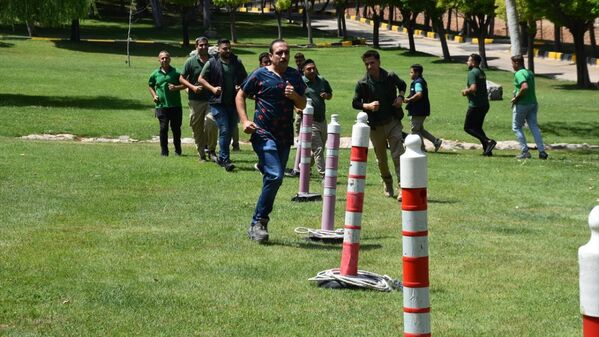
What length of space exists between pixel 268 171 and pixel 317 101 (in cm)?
666

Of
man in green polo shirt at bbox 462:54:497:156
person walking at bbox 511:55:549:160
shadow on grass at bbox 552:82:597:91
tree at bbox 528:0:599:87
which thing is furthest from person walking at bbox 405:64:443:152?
shadow on grass at bbox 552:82:597:91

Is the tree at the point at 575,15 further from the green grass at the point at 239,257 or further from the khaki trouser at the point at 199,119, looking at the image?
the green grass at the point at 239,257

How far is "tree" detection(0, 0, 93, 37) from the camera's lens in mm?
A: 37219

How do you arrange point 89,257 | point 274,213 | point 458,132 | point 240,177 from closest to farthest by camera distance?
point 89,257, point 274,213, point 240,177, point 458,132

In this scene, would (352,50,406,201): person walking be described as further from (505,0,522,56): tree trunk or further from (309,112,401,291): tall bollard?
(505,0,522,56): tree trunk

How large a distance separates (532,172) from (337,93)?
2329 cm

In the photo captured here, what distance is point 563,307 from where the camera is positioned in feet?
29.4

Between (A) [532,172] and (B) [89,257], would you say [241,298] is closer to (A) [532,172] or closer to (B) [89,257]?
(B) [89,257]

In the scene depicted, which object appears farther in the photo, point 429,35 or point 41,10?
point 429,35

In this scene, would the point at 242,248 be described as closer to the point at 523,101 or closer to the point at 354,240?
the point at 354,240

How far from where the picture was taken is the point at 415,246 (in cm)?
568

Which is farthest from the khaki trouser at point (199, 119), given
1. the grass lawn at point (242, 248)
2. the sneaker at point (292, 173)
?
the sneaker at point (292, 173)

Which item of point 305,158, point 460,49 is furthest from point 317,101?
point 460,49

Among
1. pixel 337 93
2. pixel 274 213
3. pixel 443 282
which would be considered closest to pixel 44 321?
pixel 443 282
